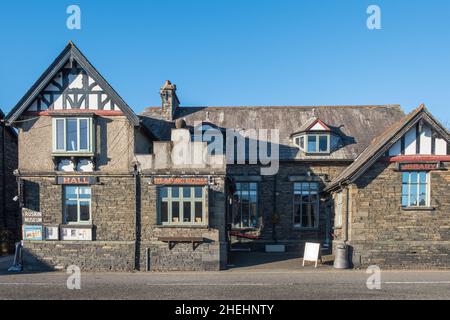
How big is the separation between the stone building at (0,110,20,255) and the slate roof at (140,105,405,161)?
Result: 8.78 m

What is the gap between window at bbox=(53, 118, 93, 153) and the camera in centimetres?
1424

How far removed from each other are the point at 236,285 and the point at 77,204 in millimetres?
8108

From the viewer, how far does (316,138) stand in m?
19.6

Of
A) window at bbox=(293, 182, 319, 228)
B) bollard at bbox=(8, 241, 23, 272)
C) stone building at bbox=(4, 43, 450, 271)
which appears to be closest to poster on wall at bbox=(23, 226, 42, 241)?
stone building at bbox=(4, 43, 450, 271)

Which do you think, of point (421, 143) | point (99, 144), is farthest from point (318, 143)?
point (99, 144)

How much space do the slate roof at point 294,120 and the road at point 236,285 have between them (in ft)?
27.1

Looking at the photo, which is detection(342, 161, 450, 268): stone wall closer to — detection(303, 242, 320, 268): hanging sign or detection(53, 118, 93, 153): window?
detection(303, 242, 320, 268): hanging sign

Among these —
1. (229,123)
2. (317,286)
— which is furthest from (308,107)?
(317,286)

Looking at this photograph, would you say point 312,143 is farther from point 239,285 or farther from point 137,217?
point 137,217

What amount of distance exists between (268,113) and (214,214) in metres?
11.3

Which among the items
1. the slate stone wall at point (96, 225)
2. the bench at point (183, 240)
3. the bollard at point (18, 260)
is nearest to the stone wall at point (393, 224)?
the bench at point (183, 240)

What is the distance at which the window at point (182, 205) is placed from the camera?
46.2ft

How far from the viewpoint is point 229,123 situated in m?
21.9

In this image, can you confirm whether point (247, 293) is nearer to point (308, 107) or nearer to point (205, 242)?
point (205, 242)
